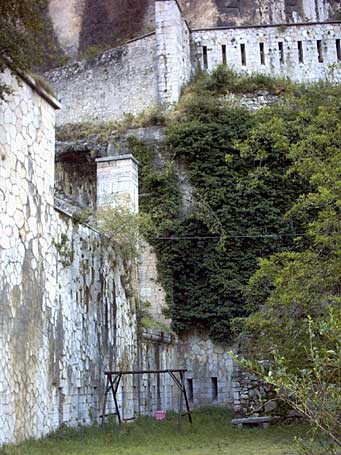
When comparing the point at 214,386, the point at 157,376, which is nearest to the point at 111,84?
the point at 214,386

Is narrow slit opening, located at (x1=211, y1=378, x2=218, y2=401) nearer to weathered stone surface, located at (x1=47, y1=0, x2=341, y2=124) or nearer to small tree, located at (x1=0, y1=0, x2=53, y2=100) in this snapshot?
weathered stone surface, located at (x1=47, y1=0, x2=341, y2=124)

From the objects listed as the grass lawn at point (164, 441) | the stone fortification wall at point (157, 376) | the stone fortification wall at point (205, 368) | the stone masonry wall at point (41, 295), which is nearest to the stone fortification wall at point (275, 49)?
the stone fortification wall at point (205, 368)

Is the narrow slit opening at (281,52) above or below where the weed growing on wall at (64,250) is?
above

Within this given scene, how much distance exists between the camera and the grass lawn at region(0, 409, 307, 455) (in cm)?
998

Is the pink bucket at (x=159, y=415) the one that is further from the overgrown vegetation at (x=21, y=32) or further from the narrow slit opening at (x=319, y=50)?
the narrow slit opening at (x=319, y=50)

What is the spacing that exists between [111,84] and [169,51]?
268cm

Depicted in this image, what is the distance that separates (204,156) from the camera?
74.7ft

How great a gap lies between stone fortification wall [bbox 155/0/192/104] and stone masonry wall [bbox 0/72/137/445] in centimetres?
1172

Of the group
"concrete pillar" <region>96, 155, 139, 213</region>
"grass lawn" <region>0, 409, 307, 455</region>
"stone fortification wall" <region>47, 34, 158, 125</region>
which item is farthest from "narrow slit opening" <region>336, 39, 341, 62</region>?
"grass lawn" <region>0, 409, 307, 455</region>

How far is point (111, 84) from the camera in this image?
26.2 metres

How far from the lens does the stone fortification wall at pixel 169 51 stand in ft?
82.1

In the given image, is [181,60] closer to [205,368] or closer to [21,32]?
[205,368]

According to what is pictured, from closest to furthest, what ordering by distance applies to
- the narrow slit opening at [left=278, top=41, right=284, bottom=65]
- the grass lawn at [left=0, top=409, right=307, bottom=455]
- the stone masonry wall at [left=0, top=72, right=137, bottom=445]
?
1. the grass lawn at [left=0, top=409, right=307, bottom=455]
2. the stone masonry wall at [left=0, top=72, right=137, bottom=445]
3. the narrow slit opening at [left=278, top=41, right=284, bottom=65]

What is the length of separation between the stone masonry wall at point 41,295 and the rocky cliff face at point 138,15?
72.7 ft
